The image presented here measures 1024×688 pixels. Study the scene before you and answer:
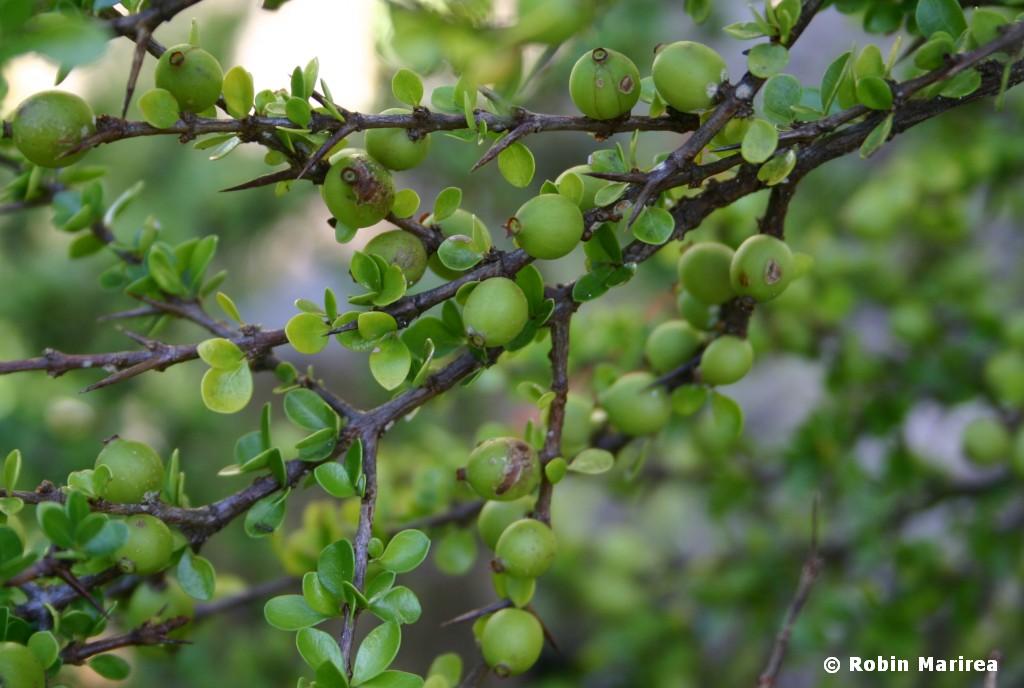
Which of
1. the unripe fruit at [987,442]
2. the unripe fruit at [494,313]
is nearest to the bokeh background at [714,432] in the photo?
the unripe fruit at [987,442]

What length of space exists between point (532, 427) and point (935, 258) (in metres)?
1.09

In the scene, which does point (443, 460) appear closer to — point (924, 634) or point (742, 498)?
point (742, 498)

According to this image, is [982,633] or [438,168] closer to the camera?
[982,633]

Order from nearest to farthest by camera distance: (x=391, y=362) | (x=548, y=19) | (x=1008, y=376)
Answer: (x=548, y=19)
(x=391, y=362)
(x=1008, y=376)

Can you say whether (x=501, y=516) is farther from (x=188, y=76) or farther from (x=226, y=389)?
(x=188, y=76)

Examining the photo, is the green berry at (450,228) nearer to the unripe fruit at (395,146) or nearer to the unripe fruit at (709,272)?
the unripe fruit at (395,146)

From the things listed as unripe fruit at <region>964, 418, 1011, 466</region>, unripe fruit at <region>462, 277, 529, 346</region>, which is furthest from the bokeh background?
unripe fruit at <region>462, 277, 529, 346</region>

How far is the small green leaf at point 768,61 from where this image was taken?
1.68 ft

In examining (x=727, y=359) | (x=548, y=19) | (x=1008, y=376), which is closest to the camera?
(x=548, y=19)

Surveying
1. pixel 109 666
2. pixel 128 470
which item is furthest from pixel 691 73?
pixel 109 666

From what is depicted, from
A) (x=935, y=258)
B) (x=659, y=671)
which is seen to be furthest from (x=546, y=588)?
(x=935, y=258)

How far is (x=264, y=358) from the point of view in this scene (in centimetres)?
63

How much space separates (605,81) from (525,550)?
27 cm

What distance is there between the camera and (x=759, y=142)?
0.49 metres
